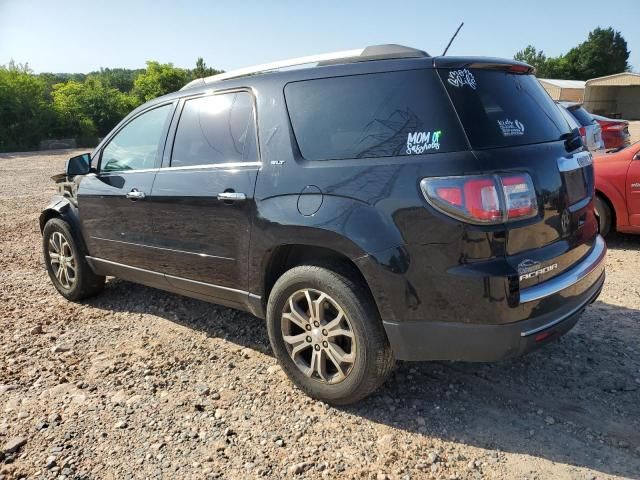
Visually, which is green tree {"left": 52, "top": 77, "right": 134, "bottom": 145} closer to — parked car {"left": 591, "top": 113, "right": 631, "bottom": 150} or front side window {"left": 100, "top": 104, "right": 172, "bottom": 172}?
parked car {"left": 591, "top": 113, "right": 631, "bottom": 150}

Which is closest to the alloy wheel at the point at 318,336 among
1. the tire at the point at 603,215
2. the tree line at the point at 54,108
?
the tire at the point at 603,215

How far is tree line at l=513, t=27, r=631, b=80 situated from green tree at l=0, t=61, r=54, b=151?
215 ft

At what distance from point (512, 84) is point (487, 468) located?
80.3 inches

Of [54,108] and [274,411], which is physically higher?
[54,108]

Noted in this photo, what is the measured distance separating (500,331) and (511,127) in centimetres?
106

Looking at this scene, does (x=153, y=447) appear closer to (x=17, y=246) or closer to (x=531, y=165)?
(x=531, y=165)

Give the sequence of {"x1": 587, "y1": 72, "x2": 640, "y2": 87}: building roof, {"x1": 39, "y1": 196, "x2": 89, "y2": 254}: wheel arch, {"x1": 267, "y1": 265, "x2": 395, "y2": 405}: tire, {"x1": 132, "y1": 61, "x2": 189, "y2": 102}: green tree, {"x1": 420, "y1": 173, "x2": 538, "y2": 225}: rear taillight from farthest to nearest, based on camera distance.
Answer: {"x1": 132, "y1": 61, "x2": 189, "y2": 102}: green tree
{"x1": 587, "y1": 72, "x2": 640, "y2": 87}: building roof
{"x1": 39, "y1": 196, "x2": 89, "y2": 254}: wheel arch
{"x1": 267, "y1": 265, "x2": 395, "y2": 405}: tire
{"x1": 420, "y1": 173, "x2": 538, "y2": 225}: rear taillight

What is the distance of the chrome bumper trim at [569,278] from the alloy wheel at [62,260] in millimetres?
4113

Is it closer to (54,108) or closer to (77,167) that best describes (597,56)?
(54,108)

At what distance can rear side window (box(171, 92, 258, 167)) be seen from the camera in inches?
131

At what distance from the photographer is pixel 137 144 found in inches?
167

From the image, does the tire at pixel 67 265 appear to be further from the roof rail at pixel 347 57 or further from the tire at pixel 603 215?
the tire at pixel 603 215

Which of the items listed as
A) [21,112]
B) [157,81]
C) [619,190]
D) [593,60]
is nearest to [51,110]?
[21,112]

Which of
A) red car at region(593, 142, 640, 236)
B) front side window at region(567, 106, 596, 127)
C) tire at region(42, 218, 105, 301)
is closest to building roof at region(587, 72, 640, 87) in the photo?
front side window at region(567, 106, 596, 127)
